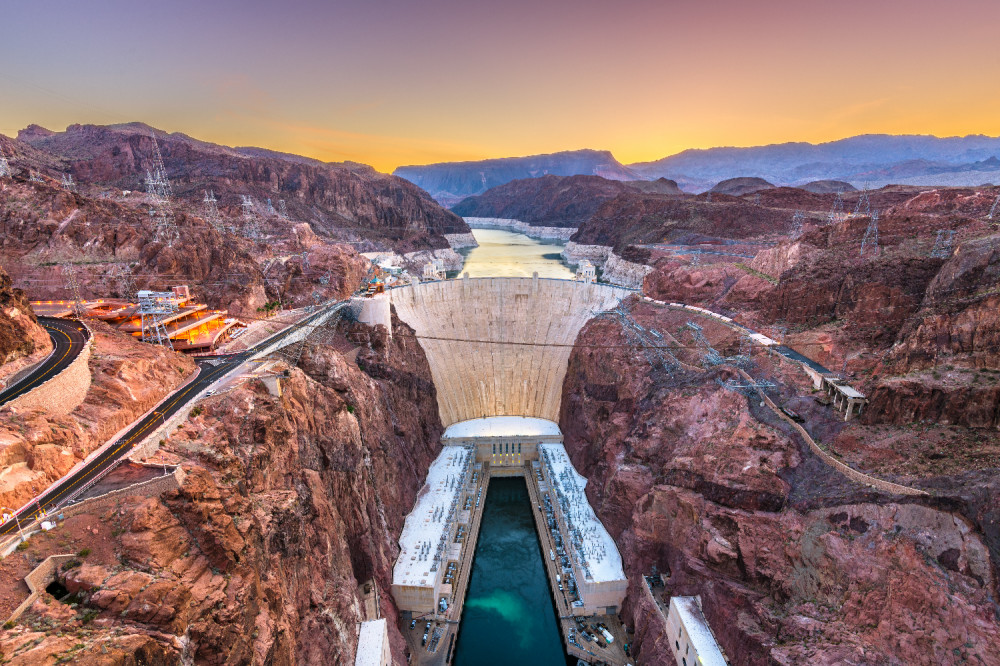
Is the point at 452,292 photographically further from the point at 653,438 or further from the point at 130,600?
the point at 130,600

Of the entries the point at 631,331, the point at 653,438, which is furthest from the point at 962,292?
the point at 631,331

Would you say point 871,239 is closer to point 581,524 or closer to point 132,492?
point 581,524

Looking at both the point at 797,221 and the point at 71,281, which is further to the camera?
the point at 797,221

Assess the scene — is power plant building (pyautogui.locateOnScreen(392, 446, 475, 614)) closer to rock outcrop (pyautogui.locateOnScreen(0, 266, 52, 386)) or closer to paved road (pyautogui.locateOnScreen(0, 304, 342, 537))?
paved road (pyautogui.locateOnScreen(0, 304, 342, 537))

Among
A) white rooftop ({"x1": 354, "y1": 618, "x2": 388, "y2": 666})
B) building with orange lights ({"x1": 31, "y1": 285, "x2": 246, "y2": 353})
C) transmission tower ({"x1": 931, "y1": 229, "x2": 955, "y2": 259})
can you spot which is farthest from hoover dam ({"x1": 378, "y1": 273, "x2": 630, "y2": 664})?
transmission tower ({"x1": 931, "y1": 229, "x2": 955, "y2": 259})

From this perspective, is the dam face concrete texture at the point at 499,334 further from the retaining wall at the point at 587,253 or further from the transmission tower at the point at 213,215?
the retaining wall at the point at 587,253

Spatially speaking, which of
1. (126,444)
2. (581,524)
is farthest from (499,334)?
(126,444)

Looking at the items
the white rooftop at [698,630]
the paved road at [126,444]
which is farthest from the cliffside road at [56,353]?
the white rooftop at [698,630]

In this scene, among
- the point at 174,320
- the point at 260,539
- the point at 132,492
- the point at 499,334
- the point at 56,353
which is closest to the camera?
the point at 132,492
